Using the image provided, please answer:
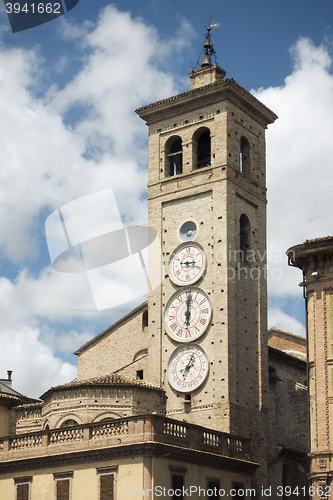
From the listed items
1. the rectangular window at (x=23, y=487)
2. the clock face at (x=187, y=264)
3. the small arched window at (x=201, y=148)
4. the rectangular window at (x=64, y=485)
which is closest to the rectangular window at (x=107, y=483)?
the rectangular window at (x=64, y=485)

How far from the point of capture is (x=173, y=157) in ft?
151

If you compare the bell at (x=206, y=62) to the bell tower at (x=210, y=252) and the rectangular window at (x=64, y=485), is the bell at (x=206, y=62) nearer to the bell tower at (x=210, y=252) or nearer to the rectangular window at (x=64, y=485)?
the bell tower at (x=210, y=252)

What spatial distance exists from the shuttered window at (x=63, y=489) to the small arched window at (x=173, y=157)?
1649cm

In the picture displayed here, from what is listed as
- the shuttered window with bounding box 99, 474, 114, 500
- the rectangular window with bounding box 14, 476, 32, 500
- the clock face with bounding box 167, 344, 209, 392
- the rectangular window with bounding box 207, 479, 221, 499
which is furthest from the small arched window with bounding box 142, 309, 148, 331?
the shuttered window with bounding box 99, 474, 114, 500

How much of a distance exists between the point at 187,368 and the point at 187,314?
8.28 feet

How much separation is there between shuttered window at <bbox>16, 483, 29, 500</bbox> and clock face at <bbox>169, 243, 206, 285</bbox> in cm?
1174

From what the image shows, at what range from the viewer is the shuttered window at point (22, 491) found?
3588 centimetres

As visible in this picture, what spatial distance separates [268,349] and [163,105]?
12.8 m

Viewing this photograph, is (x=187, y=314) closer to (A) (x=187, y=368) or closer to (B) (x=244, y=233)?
(A) (x=187, y=368)

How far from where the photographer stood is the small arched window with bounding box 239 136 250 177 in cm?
4512

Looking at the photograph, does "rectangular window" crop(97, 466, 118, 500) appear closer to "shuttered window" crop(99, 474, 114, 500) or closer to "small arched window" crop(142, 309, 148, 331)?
"shuttered window" crop(99, 474, 114, 500)

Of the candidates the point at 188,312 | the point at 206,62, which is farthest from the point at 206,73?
the point at 188,312

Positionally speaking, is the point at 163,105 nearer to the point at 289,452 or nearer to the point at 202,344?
the point at 202,344

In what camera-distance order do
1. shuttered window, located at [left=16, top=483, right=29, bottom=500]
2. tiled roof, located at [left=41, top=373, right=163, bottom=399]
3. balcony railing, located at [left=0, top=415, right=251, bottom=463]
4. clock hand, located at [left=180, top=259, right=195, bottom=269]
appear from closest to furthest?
balcony railing, located at [left=0, top=415, right=251, bottom=463]
shuttered window, located at [left=16, top=483, right=29, bottom=500]
tiled roof, located at [left=41, top=373, right=163, bottom=399]
clock hand, located at [left=180, top=259, right=195, bottom=269]
